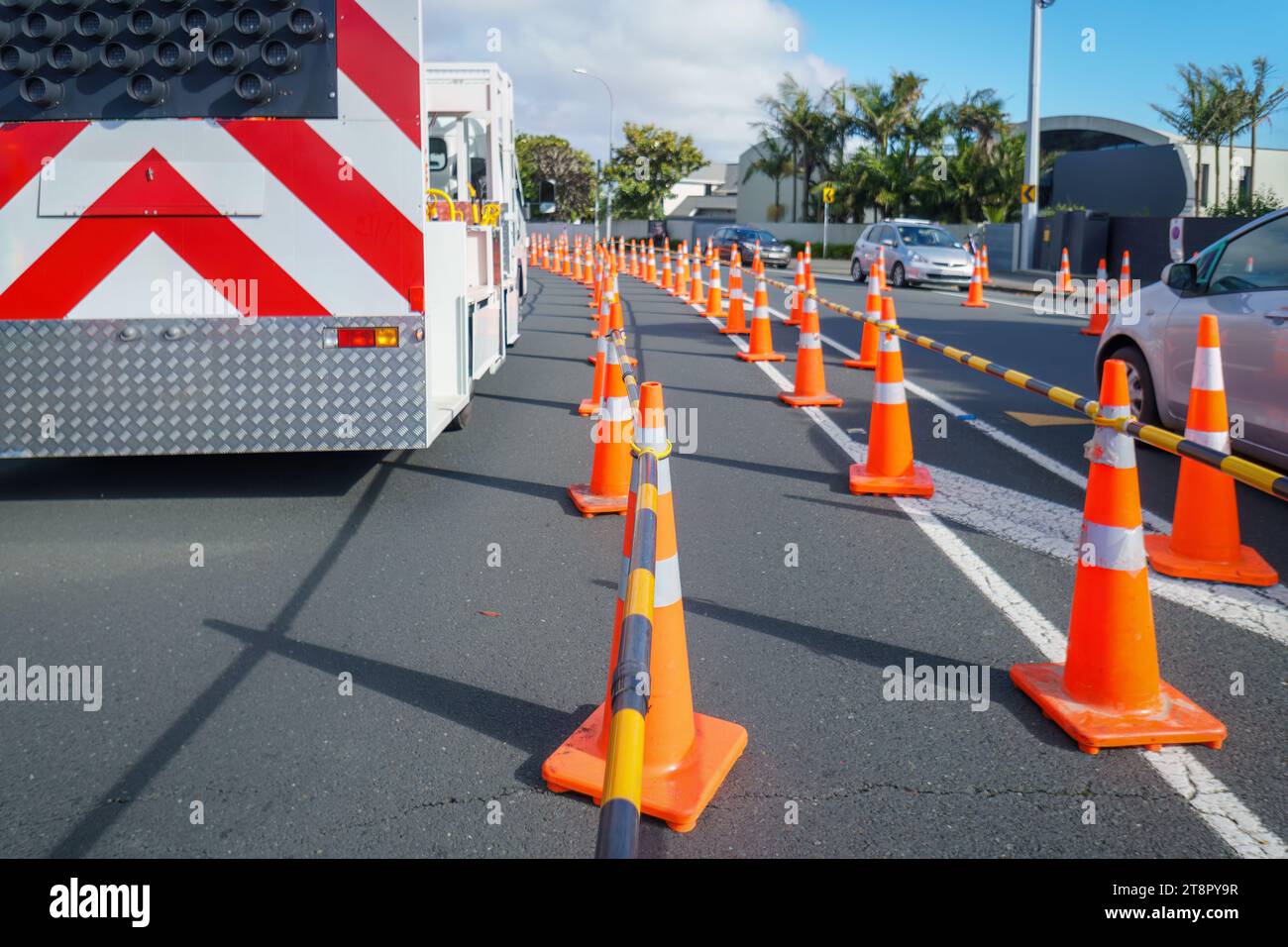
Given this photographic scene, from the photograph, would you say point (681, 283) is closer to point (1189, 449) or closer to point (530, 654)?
point (530, 654)

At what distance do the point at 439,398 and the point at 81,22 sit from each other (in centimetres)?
289

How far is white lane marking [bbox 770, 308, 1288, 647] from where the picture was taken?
16.5 ft

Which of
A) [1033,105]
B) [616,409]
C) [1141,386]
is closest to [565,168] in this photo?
[1033,105]

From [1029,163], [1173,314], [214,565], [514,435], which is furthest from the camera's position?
[1029,163]

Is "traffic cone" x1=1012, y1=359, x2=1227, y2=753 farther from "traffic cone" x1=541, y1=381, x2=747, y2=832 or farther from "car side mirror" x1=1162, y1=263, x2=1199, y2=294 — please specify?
"car side mirror" x1=1162, y1=263, x2=1199, y2=294

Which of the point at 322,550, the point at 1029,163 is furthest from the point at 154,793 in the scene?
the point at 1029,163

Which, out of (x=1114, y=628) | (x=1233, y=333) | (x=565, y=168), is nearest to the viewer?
(x=1114, y=628)

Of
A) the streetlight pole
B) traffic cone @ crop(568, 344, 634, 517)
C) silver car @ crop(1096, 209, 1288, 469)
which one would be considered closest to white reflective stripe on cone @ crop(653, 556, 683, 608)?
traffic cone @ crop(568, 344, 634, 517)

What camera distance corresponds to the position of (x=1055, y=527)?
644 cm

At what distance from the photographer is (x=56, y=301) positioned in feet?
20.7

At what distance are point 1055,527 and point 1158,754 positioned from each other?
277 cm

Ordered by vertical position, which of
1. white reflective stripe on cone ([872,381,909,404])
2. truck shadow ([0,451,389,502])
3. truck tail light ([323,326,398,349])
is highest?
truck tail light ([323,326,398,349])

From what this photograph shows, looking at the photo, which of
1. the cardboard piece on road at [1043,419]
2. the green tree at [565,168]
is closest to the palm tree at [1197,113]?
the cardboard piece on road at [1043,419]
